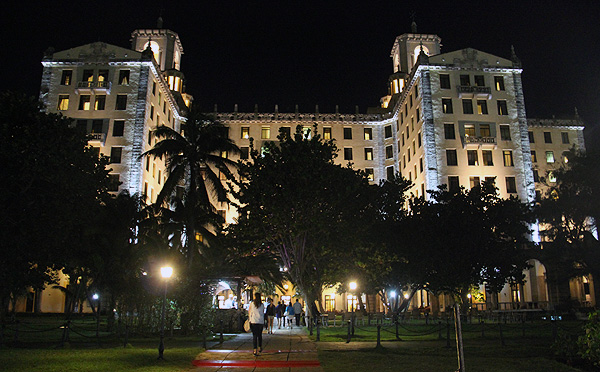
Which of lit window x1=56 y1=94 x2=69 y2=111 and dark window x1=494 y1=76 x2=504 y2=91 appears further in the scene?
dark window x1=494 y1=76 x2=504 y2=91

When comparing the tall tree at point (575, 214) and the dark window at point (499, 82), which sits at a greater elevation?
the dark window at point (499, 82)

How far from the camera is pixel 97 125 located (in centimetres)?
4959

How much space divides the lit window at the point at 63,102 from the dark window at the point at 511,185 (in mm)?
45487

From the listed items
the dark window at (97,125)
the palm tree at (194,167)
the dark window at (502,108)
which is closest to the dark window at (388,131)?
the dark window at (502,108)

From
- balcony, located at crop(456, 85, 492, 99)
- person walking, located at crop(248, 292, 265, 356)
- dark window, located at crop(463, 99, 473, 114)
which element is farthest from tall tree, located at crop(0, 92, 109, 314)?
dark window, located at crop(463, 99, 473, 114)

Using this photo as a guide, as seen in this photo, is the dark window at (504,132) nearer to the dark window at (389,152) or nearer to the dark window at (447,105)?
the dark window at (447,105)

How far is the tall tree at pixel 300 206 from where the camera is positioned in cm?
2719

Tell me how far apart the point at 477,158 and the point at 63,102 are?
4280cm

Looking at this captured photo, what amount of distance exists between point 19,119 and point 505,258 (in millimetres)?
31004

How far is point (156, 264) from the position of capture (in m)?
28.6

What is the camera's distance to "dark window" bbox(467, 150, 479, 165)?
50656 mm

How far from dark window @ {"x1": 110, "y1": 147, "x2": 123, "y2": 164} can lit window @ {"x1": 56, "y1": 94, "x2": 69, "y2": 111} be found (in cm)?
679

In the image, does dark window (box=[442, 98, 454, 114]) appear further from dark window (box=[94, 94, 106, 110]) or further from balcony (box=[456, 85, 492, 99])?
dark window (box=[94, 94, 106, 110])

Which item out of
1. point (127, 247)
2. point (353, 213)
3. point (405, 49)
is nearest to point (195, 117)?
point (127, 247)
